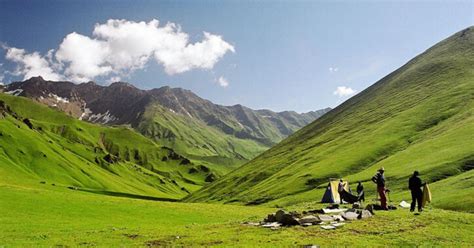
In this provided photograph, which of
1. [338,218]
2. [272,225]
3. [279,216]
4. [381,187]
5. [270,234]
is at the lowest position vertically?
[270,234]

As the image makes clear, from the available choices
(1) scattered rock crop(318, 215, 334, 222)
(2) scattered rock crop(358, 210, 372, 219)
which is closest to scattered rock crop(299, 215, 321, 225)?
(1) scattered rock crop(318, 215, 334, 222)

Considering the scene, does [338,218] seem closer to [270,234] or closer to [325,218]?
[325,218]

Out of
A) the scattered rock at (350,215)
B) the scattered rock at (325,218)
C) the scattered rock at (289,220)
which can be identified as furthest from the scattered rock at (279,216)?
the scattered rock at (350,215)

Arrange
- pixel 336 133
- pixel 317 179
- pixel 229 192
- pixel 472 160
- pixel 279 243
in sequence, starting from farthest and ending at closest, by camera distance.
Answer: pixel 336 133 → pixel 229 192 → pixel 317 179 → pixel 472 160 → pixel 279 243

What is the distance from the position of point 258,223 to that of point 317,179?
85.6 m

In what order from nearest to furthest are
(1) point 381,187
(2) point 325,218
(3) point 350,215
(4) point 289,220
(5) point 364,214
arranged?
(4) point 289,220 → (2) point 325,218 → (3) point 350,215 → (5) point 364,214 → (1) point 381,187

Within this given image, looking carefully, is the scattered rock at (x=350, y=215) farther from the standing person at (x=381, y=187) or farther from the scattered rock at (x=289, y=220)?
the standing person at (x=381, y=187)

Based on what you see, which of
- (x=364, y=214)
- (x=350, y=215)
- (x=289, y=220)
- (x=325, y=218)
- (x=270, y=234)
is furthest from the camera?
(x=364, y=214)

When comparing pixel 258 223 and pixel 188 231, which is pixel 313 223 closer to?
pixel 258 223

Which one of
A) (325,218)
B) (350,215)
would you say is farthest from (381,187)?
(325,218)

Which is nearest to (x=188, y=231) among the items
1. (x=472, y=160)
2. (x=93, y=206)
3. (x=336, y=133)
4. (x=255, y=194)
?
(x=93, y=206)

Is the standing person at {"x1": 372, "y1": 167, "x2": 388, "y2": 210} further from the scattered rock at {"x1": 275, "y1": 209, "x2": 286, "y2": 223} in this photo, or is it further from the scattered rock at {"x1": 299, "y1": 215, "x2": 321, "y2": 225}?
the scattered rock at {"x1": 275, "y1": 209, "x2": 286, "y2": 223}

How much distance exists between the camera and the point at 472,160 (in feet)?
276

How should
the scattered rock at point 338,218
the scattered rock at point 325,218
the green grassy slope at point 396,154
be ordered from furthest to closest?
1. the green grassy slope at point 396,154
2. the scattered rock at point 338,218
3. the scattered rock at point 325,218
